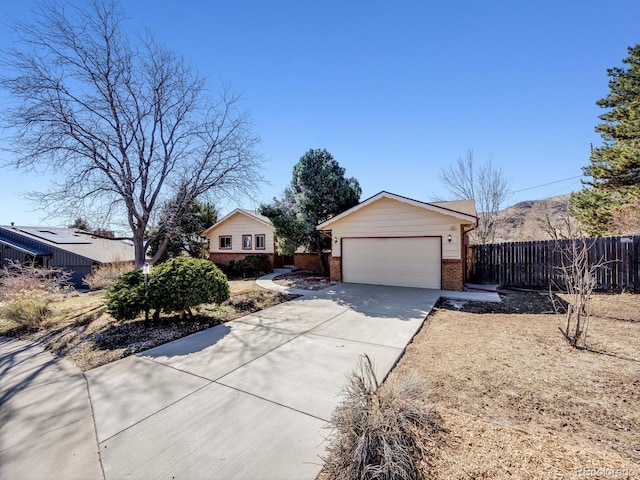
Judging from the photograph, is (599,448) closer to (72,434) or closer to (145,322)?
(72,434)

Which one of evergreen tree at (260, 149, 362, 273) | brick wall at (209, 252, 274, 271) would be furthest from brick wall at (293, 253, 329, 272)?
brick wall at (209, 252, 274, 271)

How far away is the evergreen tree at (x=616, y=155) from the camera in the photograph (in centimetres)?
1207

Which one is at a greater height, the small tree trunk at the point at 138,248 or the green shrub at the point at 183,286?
the small tree trunk at the point at 138,248

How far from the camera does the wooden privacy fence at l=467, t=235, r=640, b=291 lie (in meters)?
9.32

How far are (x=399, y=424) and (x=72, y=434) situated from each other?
343 cm

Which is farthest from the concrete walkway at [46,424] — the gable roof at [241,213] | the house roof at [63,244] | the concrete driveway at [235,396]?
the house roof at [63,244]

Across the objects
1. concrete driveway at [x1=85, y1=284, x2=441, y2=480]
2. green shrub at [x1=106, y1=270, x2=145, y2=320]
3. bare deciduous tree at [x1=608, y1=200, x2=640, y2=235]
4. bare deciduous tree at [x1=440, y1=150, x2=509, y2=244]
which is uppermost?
bare deciduous tree at [x1=440, y1=150, x2=509, y2=244]

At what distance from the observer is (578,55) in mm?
8672

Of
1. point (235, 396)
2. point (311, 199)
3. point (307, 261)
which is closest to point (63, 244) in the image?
point (307, 261)

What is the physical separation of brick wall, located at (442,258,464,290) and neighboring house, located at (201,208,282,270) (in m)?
11.5

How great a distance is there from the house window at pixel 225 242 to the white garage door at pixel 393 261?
1159 centimetres

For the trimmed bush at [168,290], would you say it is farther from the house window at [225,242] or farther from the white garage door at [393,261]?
the house window at [225,242]

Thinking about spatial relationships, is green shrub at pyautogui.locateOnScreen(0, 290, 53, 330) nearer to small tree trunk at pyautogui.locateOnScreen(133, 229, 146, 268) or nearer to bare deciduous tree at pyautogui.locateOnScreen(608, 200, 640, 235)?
small tree trunk at pyautogui.locateOnScreen(133, 229, 146, 268)

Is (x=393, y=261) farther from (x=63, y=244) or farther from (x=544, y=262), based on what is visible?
(x=63, y=244)
